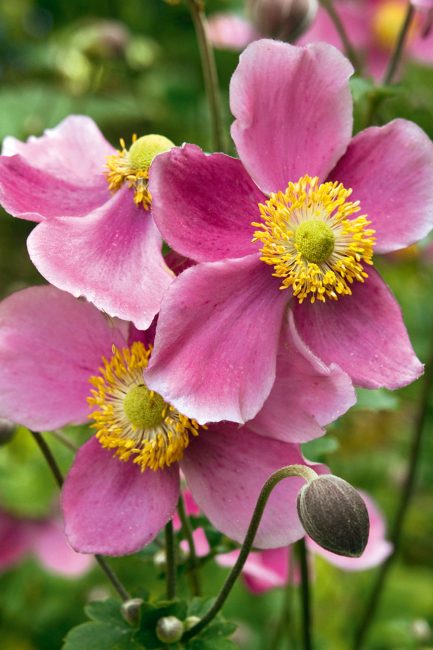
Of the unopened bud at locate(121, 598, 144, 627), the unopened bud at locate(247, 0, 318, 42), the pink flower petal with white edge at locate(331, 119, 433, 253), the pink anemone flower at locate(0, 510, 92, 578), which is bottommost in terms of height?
the pink anemone flower at locate(0, 510, 92, 578)

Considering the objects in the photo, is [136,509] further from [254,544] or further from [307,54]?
[307,54]

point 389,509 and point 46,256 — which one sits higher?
point 46,256

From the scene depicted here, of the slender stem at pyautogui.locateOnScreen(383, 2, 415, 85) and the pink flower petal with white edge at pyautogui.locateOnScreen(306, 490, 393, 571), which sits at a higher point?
the slender stem at pyautogui.locateOnScreen(383, 2, 415, 85)

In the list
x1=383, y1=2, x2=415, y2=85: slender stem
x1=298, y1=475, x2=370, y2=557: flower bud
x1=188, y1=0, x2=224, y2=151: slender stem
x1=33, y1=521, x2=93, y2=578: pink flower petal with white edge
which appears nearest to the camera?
x1=298, y1=475, x2=370, y2=557: flower bud

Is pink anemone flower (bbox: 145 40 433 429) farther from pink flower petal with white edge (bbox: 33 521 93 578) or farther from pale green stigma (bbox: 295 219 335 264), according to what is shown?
pink flower petal with white edge (bbox: 33 521 93 578)

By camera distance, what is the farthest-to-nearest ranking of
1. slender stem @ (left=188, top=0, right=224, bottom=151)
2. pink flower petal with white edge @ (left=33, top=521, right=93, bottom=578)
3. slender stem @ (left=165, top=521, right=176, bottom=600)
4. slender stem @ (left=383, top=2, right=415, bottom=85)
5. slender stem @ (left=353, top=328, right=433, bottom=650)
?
pink flower petal with white edge @ (left=33, top=521, right=93, bottom=578) → slender stem @ (left=353, top=328, right=433, bottom=650) → slender stem @ (left=383, top=2, right=415, bottom=85) → slender stem @ (left=188, top=0, right=224, bottom=151) → slender stem @ (left=165, top=521, right=176, bottom=600)

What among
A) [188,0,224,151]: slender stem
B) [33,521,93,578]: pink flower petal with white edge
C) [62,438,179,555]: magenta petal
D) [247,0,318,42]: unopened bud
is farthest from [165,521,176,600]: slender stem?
[33,521,93,578]: pink flower petal with white edge

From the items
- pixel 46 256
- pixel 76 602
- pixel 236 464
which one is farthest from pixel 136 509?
pixel 76 602

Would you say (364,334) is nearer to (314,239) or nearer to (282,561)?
(314,239)

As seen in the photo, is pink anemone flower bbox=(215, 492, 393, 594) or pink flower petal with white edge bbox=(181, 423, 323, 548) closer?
pink flower petal with white edge bbox=(181, 423, 323, 548)
